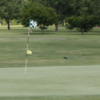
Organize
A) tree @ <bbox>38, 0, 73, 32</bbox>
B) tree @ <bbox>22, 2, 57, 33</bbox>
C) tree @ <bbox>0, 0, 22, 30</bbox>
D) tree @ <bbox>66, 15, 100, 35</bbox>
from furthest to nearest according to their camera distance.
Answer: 1. tree @ <bbox>0, 0, 22, 30</bbox>
2. tree @ <bbox>38, 0, 73, 32</bbox>
3. tree @ <bbox>22, 2, 57, 33</bbox>
4. tree @ <bbox>66, 15, 100, 35</bbox>

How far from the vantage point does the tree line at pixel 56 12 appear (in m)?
57.7

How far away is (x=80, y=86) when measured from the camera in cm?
912

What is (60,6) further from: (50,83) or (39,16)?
(50,83)

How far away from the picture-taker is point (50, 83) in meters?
9.52

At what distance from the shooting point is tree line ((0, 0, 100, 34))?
57688mm

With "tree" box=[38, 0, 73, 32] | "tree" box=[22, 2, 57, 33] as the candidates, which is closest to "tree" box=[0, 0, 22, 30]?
"tree" box=[38, 0, 73, 32]

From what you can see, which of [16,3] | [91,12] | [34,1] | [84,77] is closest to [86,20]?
[91,12]

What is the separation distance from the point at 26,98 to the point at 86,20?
164ft

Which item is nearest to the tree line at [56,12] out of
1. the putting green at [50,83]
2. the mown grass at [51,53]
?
the mown grass at [51,53]

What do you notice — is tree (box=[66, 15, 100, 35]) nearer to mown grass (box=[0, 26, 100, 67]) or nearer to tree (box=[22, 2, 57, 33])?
tree (box=[22, 2, 57, 33])

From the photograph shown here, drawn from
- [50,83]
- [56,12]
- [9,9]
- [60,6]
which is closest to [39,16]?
[60,6]

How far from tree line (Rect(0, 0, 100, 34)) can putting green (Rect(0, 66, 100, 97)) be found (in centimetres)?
4578

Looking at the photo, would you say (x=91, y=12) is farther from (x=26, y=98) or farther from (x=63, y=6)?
(x=26, y=98)

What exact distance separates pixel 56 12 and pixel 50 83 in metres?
65.8
